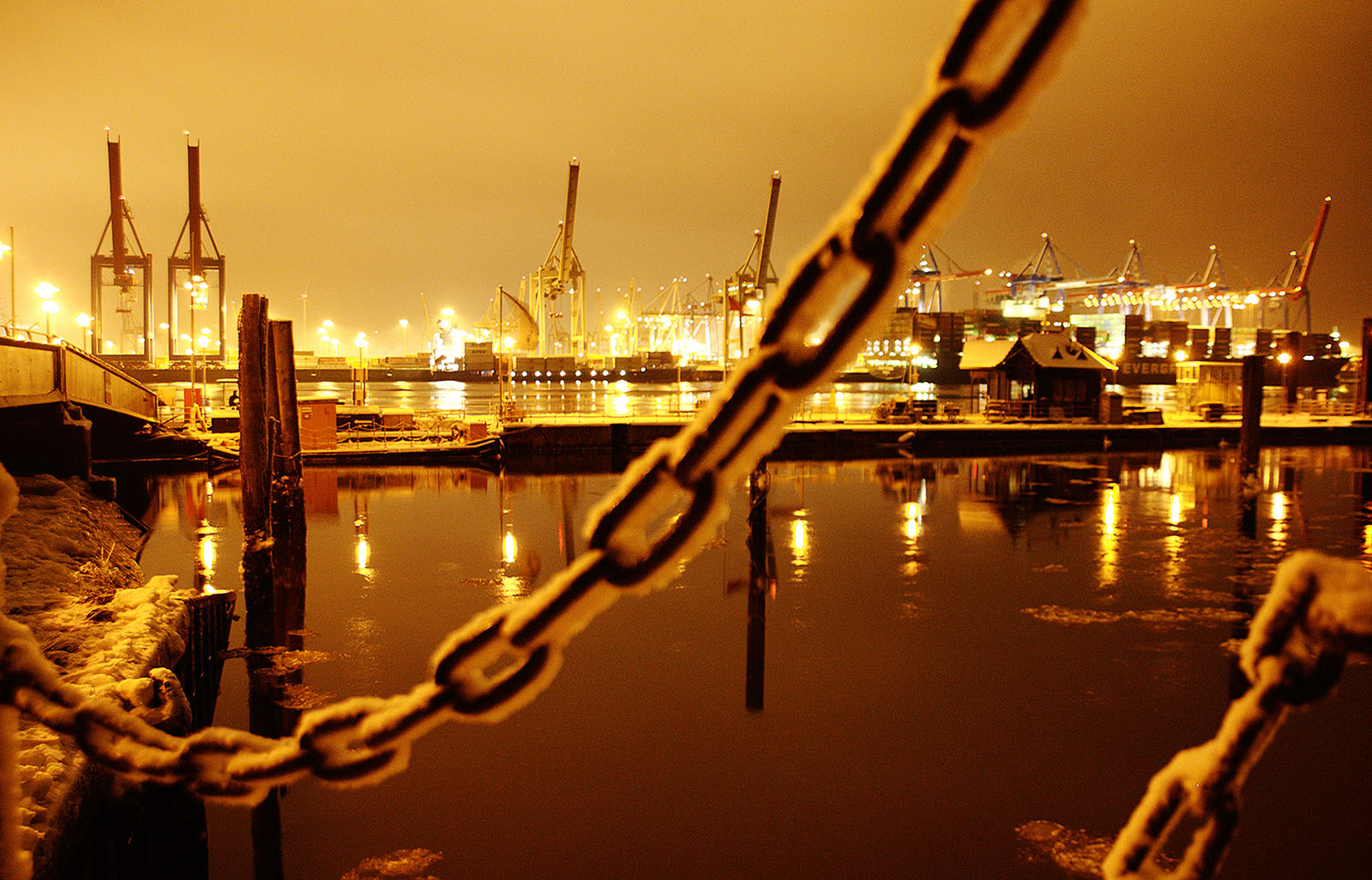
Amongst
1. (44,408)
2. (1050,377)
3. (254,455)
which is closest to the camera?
(254,455)

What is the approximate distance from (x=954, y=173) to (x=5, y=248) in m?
25.3

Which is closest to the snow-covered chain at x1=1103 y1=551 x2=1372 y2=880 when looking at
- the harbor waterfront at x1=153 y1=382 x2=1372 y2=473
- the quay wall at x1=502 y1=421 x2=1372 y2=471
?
the harbor waterfront at x1=153 y1=382 x2=1372 y2=473

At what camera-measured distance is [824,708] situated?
961 cm

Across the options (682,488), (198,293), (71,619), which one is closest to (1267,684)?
(682,488)

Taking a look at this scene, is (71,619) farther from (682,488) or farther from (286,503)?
(286,503)

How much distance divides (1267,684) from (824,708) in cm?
858

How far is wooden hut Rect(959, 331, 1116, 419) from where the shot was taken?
38688 mm

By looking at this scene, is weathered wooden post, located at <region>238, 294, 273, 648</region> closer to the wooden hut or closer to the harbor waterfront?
the harbor waterfront

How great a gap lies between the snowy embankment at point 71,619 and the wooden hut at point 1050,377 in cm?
3467

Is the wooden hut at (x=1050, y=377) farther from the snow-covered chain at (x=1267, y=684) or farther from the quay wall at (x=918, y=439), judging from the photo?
the snow-covered chain at (x=1267, y=684)

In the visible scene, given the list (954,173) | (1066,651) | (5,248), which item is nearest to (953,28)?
(954,173)

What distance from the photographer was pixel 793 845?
23.1ft

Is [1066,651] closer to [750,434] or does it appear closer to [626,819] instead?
[626,819]

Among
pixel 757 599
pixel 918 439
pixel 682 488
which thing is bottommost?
pixel 757 599
